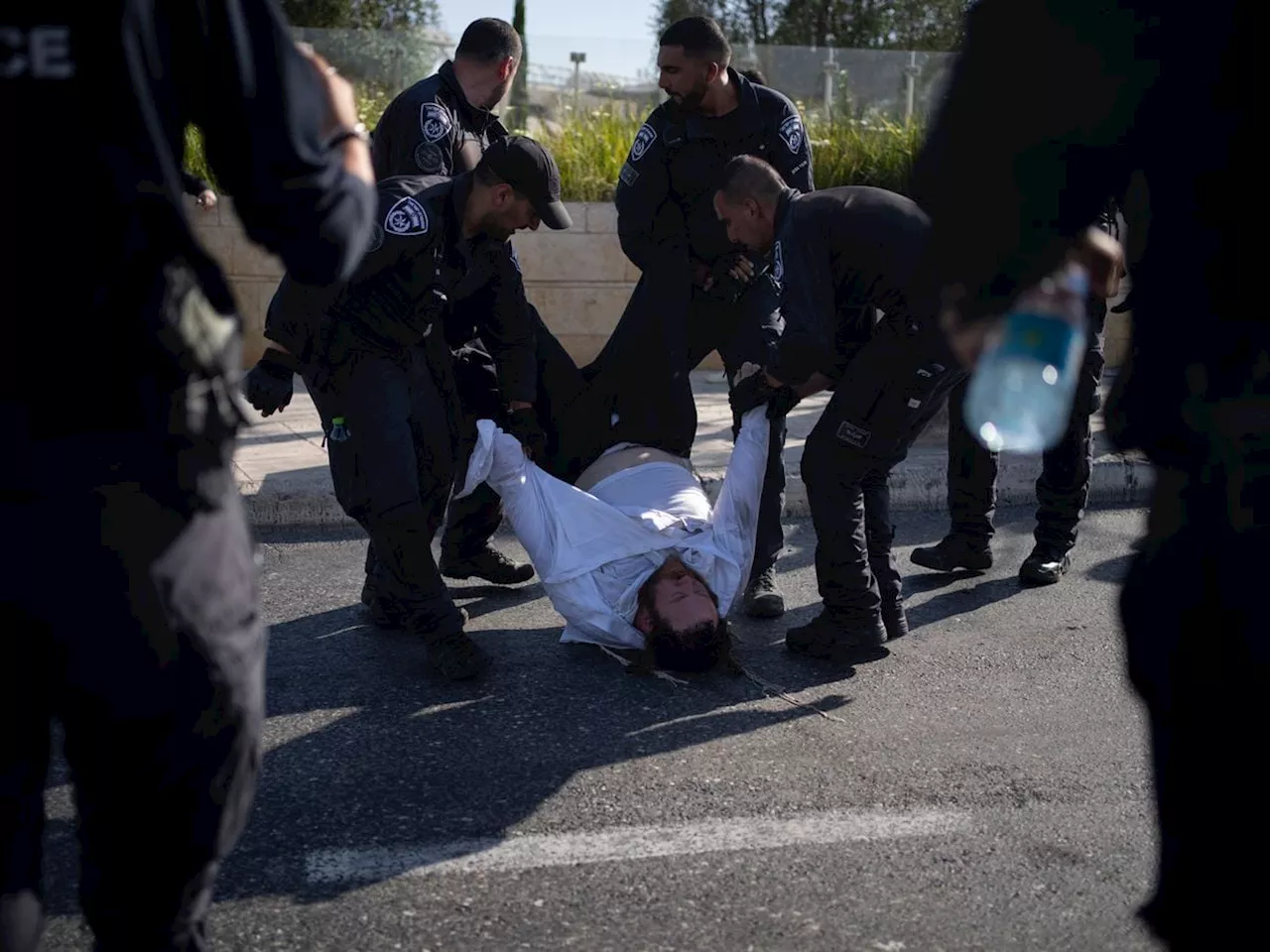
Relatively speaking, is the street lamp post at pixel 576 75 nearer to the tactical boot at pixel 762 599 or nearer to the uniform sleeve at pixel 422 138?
the uniform sleeve at pixel 422 138

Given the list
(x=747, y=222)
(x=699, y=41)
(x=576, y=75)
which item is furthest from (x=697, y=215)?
(x=576, y=75)

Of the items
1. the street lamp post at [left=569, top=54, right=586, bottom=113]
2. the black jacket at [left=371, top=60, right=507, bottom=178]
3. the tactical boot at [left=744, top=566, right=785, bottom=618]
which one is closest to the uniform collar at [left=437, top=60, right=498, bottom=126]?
the black jacket at [left=371, top=60, right=507, bottom=178]

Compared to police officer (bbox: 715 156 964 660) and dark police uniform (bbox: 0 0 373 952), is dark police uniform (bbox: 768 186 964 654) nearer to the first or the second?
police officer (bbox: 715 156 964 660)

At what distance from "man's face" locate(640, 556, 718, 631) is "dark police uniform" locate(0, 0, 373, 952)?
272cm

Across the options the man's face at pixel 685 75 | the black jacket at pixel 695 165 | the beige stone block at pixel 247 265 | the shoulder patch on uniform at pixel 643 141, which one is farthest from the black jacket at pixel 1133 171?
the beige stone block at pixel 247 265

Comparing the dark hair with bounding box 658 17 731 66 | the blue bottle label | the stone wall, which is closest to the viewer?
the blue bottle label

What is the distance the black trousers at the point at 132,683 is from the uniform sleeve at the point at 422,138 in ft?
13.4

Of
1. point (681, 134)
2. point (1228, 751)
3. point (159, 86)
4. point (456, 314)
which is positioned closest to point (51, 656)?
point (159, 86)

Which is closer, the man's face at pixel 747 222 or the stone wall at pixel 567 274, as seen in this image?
the man's face at pixel 747 222

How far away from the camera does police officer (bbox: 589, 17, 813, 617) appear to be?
18.4ft

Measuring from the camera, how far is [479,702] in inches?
170

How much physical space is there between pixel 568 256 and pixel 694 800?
6920mm

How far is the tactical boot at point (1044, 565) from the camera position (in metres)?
5.58

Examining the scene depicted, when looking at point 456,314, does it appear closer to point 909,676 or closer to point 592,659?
point 592,659
